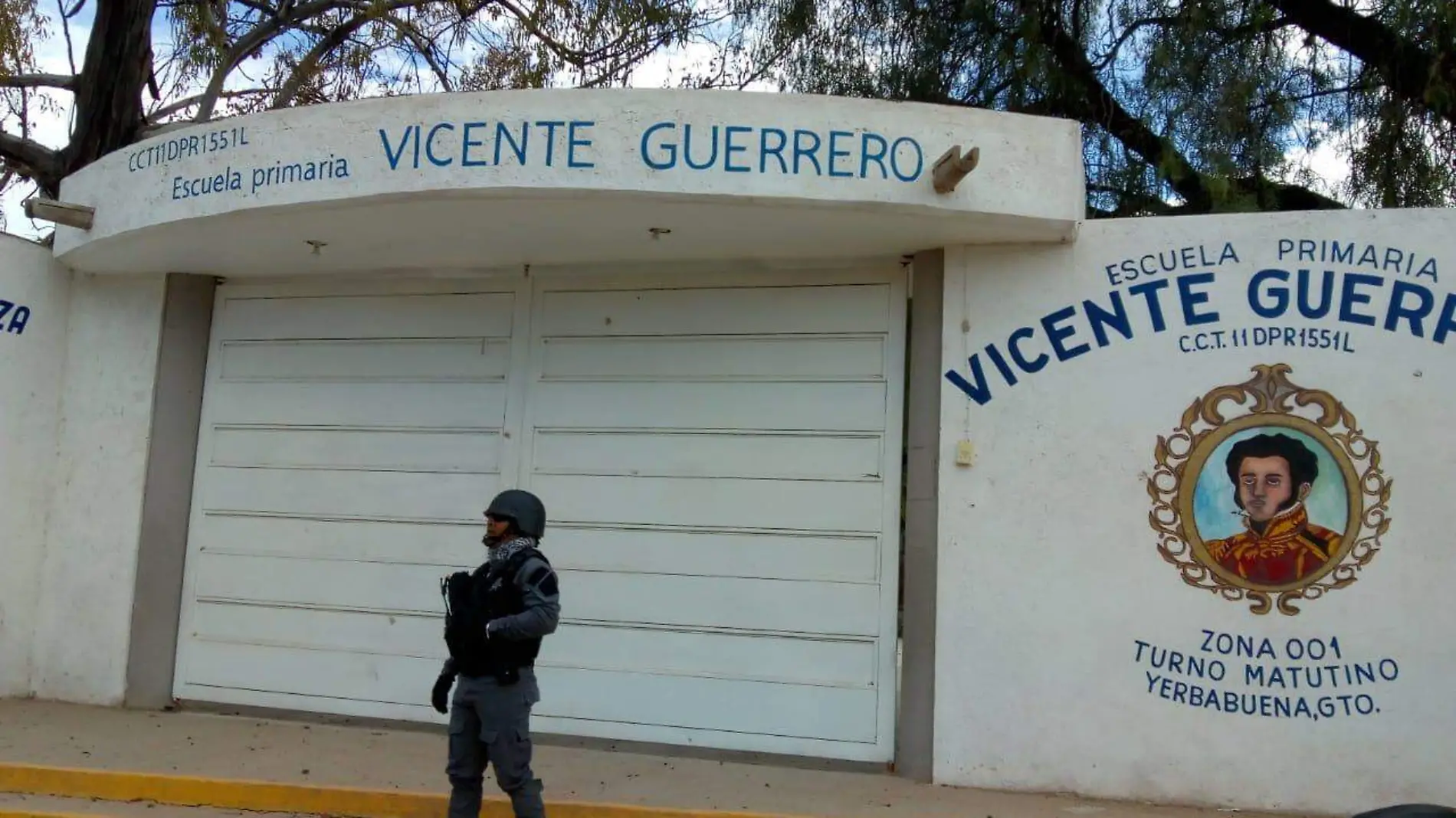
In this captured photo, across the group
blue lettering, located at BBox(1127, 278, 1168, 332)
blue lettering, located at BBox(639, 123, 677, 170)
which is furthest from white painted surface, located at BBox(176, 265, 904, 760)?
blue lettering, located at BBox(1127, 278, 1168, 332)

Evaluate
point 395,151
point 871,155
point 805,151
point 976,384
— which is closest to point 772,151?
point 805,151

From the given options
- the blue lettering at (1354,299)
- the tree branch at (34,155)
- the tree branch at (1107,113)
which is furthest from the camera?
the tree branch at (34,155)

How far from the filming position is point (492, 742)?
16.0 feet

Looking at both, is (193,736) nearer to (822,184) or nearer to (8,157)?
(822,184)

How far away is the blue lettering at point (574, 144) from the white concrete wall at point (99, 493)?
358 centimetres

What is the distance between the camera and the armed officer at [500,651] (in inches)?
192

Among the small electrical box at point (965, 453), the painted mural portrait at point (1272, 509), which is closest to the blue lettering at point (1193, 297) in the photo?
the painted mural portrait at point (1272, 509)

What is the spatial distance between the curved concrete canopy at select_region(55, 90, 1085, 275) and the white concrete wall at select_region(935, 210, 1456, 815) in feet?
1.77

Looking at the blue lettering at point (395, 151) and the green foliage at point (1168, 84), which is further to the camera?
the green foliage at point (1168, 84)

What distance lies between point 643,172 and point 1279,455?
346 cm

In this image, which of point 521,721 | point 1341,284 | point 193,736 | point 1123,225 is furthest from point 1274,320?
point 193,736

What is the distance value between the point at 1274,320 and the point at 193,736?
636 centimetres

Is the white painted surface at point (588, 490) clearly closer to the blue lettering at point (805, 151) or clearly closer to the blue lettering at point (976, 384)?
the blue lettering at point (976, 384)

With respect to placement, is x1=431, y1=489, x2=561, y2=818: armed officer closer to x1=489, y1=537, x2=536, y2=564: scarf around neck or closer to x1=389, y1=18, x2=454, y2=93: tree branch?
x1=489, y1=537, x2=536, y2=564: scarf around neck
